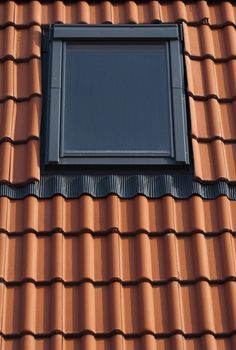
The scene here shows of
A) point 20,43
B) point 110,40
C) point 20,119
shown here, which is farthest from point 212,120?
point 20,43

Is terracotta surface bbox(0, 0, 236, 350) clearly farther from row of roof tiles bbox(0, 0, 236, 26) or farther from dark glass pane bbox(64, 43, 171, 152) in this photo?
row of roof tiles bbox(0, 0, 236, 26)

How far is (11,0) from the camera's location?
6.72m

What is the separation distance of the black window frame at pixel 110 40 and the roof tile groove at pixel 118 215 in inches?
10.5

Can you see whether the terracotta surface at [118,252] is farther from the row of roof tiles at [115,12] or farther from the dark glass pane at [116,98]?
the row of roof tiles at [115,12]

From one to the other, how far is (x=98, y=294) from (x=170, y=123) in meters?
1.27

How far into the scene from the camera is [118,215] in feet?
18.2

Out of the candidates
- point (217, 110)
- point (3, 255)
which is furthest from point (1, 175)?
point (217, 110)

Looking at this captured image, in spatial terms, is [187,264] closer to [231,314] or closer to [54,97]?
[231,314]

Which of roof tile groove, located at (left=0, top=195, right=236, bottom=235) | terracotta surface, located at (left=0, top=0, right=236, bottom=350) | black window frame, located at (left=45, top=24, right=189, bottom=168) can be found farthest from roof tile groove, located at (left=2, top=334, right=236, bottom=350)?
black window frame, located at (left=45, top=24, right=189, bottom=168)

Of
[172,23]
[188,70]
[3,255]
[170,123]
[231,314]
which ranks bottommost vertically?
[231,314]

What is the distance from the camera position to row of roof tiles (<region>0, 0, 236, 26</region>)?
21.6 ft

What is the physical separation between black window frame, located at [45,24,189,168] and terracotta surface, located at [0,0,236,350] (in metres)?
0.07

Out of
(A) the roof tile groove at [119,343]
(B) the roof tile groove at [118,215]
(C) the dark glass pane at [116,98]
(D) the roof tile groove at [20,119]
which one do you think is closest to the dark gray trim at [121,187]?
(B) the roof tile groove at [118,215]

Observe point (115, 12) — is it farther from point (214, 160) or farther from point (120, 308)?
point (120, 308)
